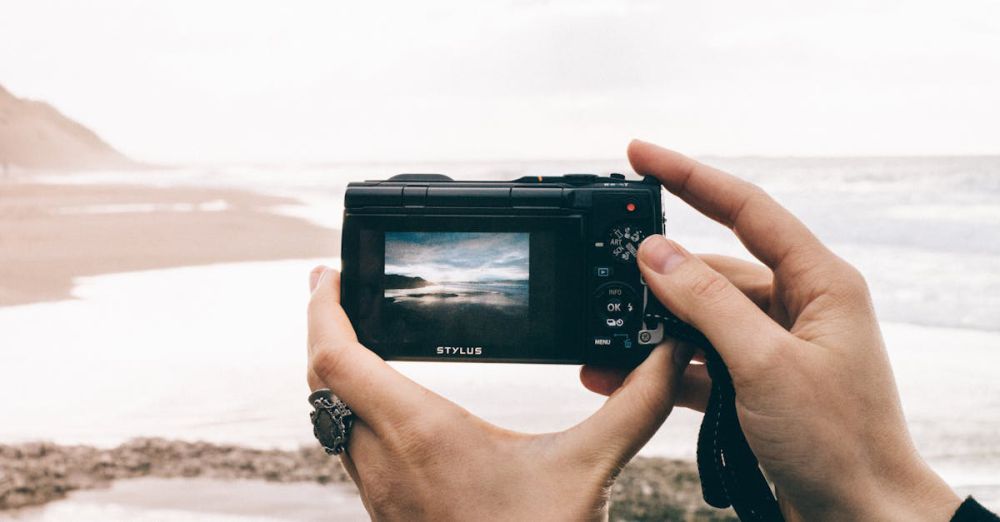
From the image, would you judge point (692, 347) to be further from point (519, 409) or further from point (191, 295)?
point (191, 295)

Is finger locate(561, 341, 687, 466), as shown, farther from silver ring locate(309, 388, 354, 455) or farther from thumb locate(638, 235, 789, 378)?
silver ring locate(309, 388, 354, 455)

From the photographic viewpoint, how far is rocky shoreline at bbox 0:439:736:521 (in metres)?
2.91

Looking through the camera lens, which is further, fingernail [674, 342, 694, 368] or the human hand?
fingernail [674, 342, 694, 368]

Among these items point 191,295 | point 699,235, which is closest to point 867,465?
point 191,295

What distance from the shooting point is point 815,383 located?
110 centimetres

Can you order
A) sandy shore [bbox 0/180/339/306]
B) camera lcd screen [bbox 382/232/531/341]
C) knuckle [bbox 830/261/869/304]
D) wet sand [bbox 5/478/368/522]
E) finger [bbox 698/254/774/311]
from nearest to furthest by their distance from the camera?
knuckle [bbox 830/261/869/304], camera lcd screen [bbox 382/232/531/341], finger [bbox 698/254/774/311], wet sand [bbox 5/478/368/522], sandy shore [bbox 0/180/339/306]

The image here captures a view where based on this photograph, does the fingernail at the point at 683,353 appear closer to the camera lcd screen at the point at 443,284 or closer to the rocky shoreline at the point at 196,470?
the camera lcd screen at the point at 443,284

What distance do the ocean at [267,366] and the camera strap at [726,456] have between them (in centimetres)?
224

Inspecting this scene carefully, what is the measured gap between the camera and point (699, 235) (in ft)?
33.0

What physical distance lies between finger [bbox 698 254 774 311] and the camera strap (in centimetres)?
25

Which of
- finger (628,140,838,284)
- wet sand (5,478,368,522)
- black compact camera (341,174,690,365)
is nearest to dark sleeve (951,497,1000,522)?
finger (628,140,838,284)

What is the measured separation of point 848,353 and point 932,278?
26.2 ft

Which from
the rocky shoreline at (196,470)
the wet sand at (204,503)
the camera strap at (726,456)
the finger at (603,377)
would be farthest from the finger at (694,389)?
the wet sand at (204,503)

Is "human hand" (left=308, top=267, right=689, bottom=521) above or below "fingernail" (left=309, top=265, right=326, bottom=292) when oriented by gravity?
below
